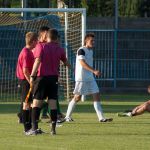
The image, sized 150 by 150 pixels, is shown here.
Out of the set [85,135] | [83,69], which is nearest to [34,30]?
[83,69]

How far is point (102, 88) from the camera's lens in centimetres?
3194

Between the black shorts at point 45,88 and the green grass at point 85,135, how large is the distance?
736 mm

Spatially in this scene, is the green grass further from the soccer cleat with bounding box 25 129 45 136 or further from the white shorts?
the white shorts

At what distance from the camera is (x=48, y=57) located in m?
15.5

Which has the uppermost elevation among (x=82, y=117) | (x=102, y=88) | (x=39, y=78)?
(x=39, y=78)

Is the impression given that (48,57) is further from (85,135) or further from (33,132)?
(85,135)

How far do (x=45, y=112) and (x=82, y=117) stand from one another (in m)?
0.97

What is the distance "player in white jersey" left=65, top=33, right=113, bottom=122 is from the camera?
18281 mm

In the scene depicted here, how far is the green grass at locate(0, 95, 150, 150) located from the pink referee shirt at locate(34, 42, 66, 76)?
1192mm

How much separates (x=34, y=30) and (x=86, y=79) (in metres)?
9.30

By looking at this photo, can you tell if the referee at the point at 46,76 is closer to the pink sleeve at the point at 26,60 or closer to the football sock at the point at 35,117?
the football sock at the point at 35,117

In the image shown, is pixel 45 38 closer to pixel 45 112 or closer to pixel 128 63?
pixel 45 112

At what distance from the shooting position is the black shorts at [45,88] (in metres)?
15.4

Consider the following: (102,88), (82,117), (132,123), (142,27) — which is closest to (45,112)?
(82,117)
